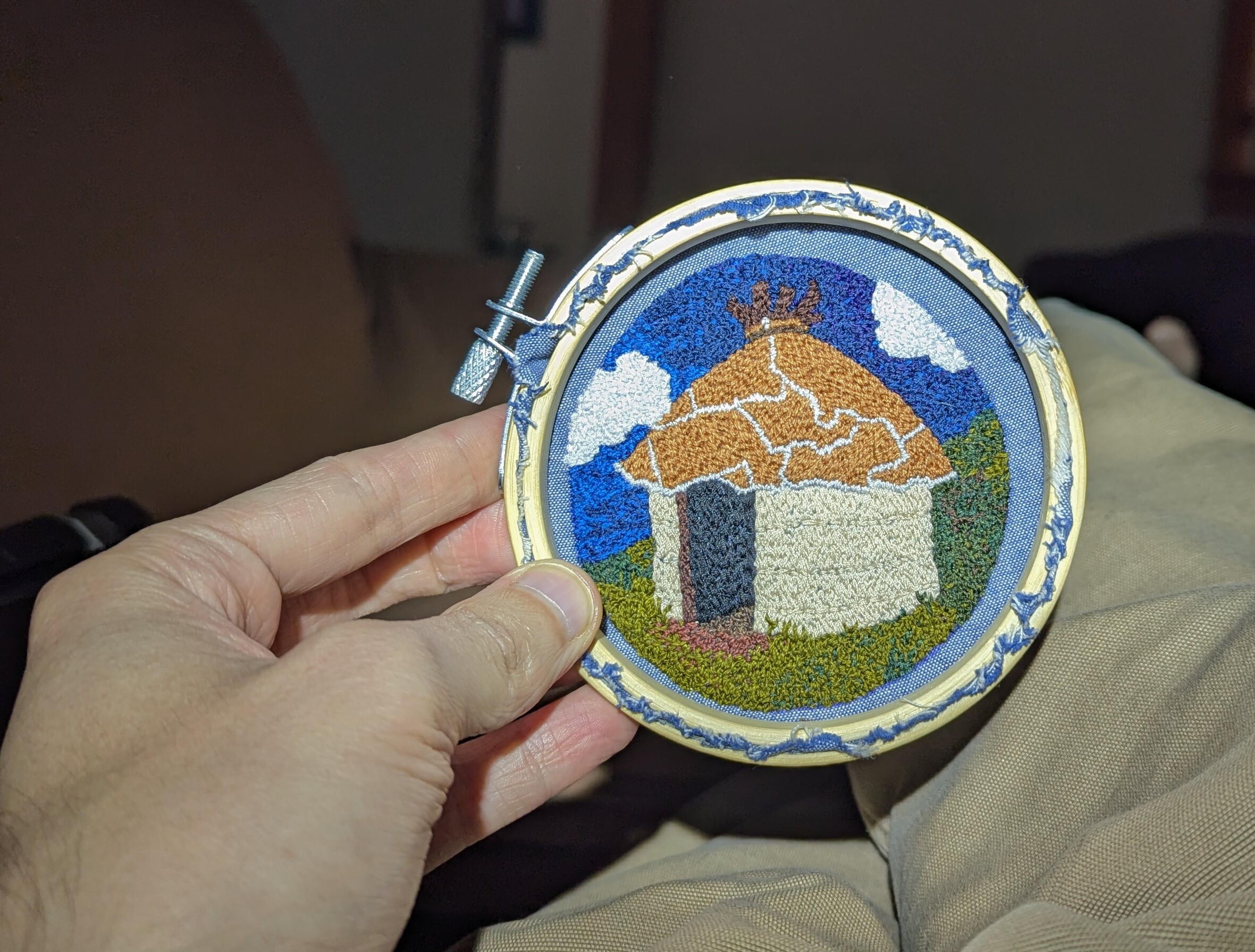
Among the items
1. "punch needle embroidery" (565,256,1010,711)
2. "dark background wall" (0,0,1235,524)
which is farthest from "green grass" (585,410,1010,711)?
"dark background wall" (0,0,1235,524)

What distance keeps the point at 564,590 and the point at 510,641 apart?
0.05 metres

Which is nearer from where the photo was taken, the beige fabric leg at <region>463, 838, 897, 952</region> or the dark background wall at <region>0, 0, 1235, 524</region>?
the beige fabric leg at <region>463, 838, 897, 952</region>

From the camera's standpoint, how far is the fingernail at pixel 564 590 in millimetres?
536

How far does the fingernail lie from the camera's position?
1.76 ft

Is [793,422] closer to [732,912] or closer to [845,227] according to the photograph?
[845,227]

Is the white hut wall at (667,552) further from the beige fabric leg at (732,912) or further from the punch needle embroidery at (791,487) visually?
the beige fabric leg at (732,912)

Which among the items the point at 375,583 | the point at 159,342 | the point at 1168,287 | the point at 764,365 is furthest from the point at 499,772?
the point at 1168,287

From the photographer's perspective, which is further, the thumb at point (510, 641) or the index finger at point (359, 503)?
the index finger at point (359, 503)

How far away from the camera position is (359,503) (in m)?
0.63

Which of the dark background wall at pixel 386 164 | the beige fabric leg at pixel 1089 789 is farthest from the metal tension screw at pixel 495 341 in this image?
the beige fabric leg at pixel 1089 789

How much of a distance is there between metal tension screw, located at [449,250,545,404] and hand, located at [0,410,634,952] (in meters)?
0.14

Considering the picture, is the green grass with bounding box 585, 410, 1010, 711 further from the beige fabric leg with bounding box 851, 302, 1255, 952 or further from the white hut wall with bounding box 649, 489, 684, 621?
the beige fabric leg with bounding box 851, 302, 1255, 952

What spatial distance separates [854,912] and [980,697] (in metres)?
0.22

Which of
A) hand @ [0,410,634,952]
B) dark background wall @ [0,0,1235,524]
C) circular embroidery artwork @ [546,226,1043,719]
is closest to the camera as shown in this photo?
hand @ [0,410,634,952]
